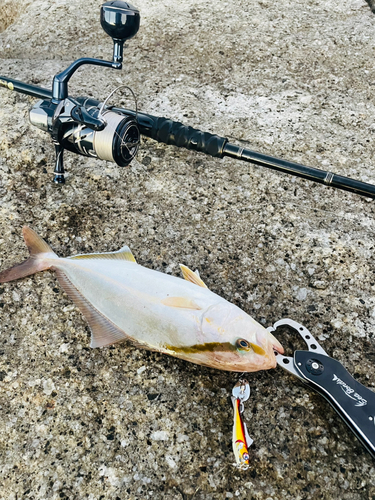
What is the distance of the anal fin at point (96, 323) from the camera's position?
197cm

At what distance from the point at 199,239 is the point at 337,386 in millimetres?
1148

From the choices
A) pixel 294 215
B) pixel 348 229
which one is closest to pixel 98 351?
pixel 294 215

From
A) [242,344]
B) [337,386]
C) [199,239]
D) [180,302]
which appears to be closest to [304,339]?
[337,386]

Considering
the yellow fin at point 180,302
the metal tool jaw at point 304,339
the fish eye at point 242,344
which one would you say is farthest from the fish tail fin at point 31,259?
the metal tool jaw at point 304,339

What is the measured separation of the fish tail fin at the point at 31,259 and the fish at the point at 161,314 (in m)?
0.03

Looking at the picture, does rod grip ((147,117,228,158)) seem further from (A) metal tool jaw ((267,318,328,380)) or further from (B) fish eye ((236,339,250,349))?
(B) fish eye ((236,339,250,349))

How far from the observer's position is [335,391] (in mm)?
1818

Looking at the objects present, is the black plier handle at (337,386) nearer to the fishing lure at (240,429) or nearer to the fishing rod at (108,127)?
the fishing lure at (240,429)

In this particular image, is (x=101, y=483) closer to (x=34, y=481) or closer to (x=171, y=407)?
(x=34, y=481)

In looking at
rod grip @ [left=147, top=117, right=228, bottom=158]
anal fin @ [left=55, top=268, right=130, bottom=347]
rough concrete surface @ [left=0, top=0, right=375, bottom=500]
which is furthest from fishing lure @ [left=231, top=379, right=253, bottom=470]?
rod grip @ [left=147, top=117, right=228, bottom=158]

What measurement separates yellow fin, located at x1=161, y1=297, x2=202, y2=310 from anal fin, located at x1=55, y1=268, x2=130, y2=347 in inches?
10.2

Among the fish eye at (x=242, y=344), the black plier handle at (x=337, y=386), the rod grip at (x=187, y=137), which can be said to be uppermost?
the rod grip at (x=187, y=137)

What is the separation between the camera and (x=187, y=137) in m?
2.58

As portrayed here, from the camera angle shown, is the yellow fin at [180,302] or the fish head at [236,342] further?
the yellow fin at [180,302]
